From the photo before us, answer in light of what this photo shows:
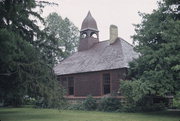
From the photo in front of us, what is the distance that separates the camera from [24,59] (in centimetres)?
1355

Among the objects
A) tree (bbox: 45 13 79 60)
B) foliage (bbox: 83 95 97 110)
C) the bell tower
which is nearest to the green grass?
foliage (bbox: 83 95 97 110)

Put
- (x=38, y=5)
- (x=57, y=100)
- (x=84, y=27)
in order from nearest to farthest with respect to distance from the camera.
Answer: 1. (x=38, y=5)
2. (x=57, y=100)
3. (x=84, y=27)

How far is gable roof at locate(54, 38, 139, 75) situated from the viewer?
2477cm

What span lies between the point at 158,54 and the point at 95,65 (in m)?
9.92

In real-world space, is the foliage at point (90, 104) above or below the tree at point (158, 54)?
below

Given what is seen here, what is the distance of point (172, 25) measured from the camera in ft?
54.5

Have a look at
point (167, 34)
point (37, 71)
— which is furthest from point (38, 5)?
point (167, 34)

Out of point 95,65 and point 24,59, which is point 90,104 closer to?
point 95,65

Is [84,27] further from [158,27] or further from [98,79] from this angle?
[158,27]

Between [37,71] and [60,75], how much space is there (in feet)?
55.9

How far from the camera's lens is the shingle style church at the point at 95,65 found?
24484 millimetres

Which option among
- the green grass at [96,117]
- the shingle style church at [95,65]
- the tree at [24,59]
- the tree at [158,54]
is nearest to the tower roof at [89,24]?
the shingle style church at [95,65]

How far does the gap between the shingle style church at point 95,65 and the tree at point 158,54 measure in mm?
3858

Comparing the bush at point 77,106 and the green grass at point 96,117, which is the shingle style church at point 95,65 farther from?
the green grass at point 96,117
